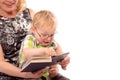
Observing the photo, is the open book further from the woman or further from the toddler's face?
the woman

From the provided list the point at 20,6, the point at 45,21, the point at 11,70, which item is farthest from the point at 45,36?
the point at 20,6

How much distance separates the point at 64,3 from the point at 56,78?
3.39 feet

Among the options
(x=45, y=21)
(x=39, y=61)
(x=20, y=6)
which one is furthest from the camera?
(x=20, y=6)

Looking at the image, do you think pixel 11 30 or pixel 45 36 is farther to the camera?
pixel 11 30

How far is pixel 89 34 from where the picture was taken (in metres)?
2.90

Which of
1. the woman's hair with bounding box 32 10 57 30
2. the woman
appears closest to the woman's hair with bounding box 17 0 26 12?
the woman

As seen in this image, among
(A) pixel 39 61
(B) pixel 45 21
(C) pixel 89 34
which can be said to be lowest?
(C) pixel 89 34

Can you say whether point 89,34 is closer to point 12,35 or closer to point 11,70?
point 12,35

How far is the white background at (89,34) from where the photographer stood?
284cm

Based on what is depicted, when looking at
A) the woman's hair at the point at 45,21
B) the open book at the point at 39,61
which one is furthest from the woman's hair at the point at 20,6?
the open book at the point at 39,61

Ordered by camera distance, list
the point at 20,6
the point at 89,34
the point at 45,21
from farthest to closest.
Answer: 1. the point at 89,34
2. the point at 20,6
3. the point at 45,21

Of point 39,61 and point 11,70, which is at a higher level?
point 39,61

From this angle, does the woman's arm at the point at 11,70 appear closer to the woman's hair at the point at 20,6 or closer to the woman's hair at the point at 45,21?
the woman's hair at the point at 45,21

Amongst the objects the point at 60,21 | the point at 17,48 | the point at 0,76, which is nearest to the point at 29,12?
the point at 17,48
